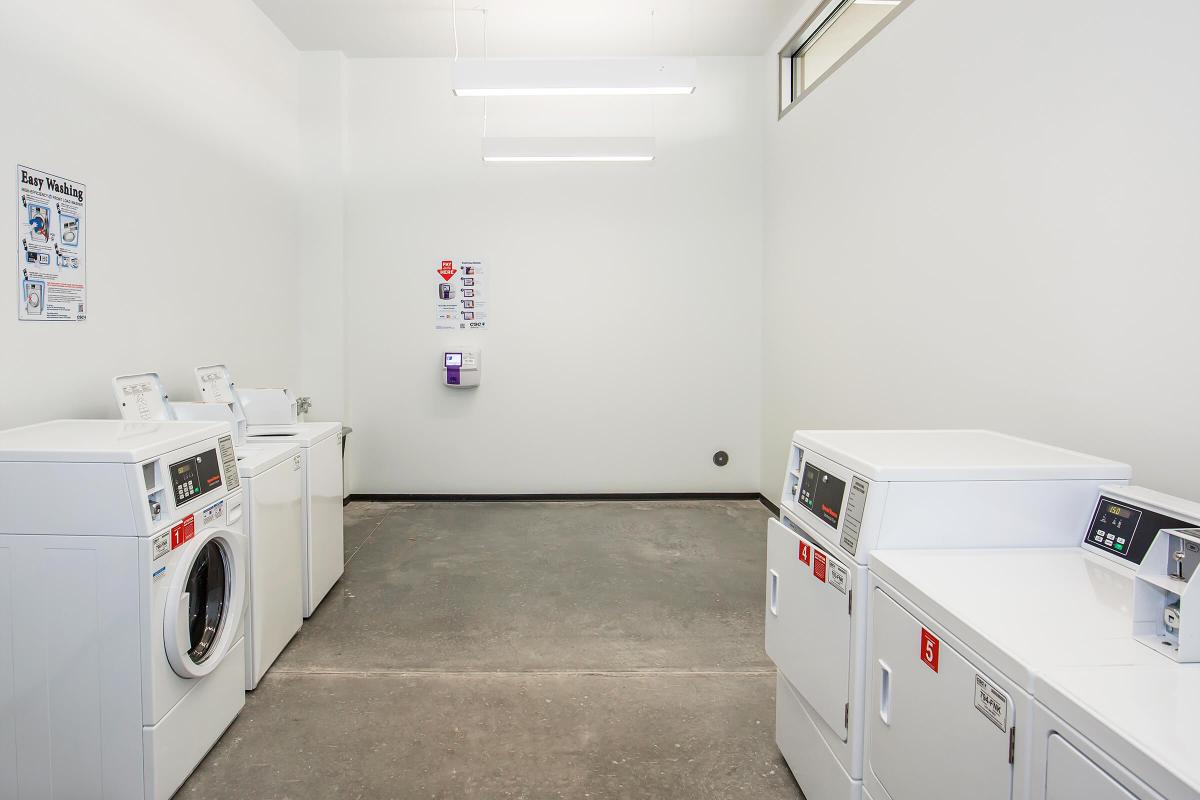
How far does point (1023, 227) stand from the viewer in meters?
2.09

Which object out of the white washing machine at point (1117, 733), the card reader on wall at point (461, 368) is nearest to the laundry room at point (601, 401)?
the white washing machine at point (1117, 733)

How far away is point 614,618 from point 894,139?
8.25 ft

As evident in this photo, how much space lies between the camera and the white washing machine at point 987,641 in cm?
100

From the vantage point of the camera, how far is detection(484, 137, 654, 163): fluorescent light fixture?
3992 mm

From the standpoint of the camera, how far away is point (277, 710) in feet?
7.32

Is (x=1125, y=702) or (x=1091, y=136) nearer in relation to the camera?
(x=1125, y=702)

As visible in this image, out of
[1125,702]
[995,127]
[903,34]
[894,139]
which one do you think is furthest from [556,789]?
[903,34]

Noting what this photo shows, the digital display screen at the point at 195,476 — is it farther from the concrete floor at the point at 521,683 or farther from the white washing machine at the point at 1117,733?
the white washing machine at the point at 1117,733

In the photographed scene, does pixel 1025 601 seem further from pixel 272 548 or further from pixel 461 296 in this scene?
pixel 461 296

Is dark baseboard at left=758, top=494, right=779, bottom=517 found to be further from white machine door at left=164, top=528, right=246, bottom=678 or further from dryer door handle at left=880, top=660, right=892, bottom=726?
white machine door at left=164, top=528, right=246, bottom=678

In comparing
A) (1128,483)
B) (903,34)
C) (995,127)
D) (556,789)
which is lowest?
(556,789)

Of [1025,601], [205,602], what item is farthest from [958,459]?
[205,602]

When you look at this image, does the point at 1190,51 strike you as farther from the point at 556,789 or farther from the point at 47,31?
the point at 47,31

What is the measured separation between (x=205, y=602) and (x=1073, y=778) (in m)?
2.22
